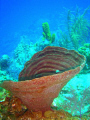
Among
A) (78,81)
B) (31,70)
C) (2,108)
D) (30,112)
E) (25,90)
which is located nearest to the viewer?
(25,90)

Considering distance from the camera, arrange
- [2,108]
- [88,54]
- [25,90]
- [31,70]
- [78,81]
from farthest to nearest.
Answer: [88,54] < [78,81] < [31,70] < [2,108] < [25,90]

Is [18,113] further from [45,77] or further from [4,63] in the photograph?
[4,63]

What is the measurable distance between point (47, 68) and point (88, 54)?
11.2 ft

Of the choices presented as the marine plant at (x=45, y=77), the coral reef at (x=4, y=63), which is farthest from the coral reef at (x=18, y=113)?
the coral reef at (x=4, y=63)

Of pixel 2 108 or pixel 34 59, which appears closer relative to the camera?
pixel 2 108

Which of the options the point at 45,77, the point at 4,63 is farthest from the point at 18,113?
the point at 4,63

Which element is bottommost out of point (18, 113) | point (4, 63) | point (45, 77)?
point (18, 113)

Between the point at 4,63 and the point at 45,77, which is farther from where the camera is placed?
the point at 4,63

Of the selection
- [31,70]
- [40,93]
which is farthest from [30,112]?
[31,70]

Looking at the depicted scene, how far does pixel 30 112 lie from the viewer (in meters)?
1.86

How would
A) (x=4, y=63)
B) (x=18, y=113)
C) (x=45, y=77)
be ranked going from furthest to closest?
1. (x=4, y=63)
2. (x=18, y=113)
3. (x=45, y=77)

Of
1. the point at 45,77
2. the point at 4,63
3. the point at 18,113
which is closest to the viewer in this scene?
the point at 45,77

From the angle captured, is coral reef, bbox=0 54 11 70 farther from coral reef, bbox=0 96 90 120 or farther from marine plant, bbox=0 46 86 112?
coral reef, bbox=0 96 90 120

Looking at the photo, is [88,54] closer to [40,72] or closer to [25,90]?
[40,72]
